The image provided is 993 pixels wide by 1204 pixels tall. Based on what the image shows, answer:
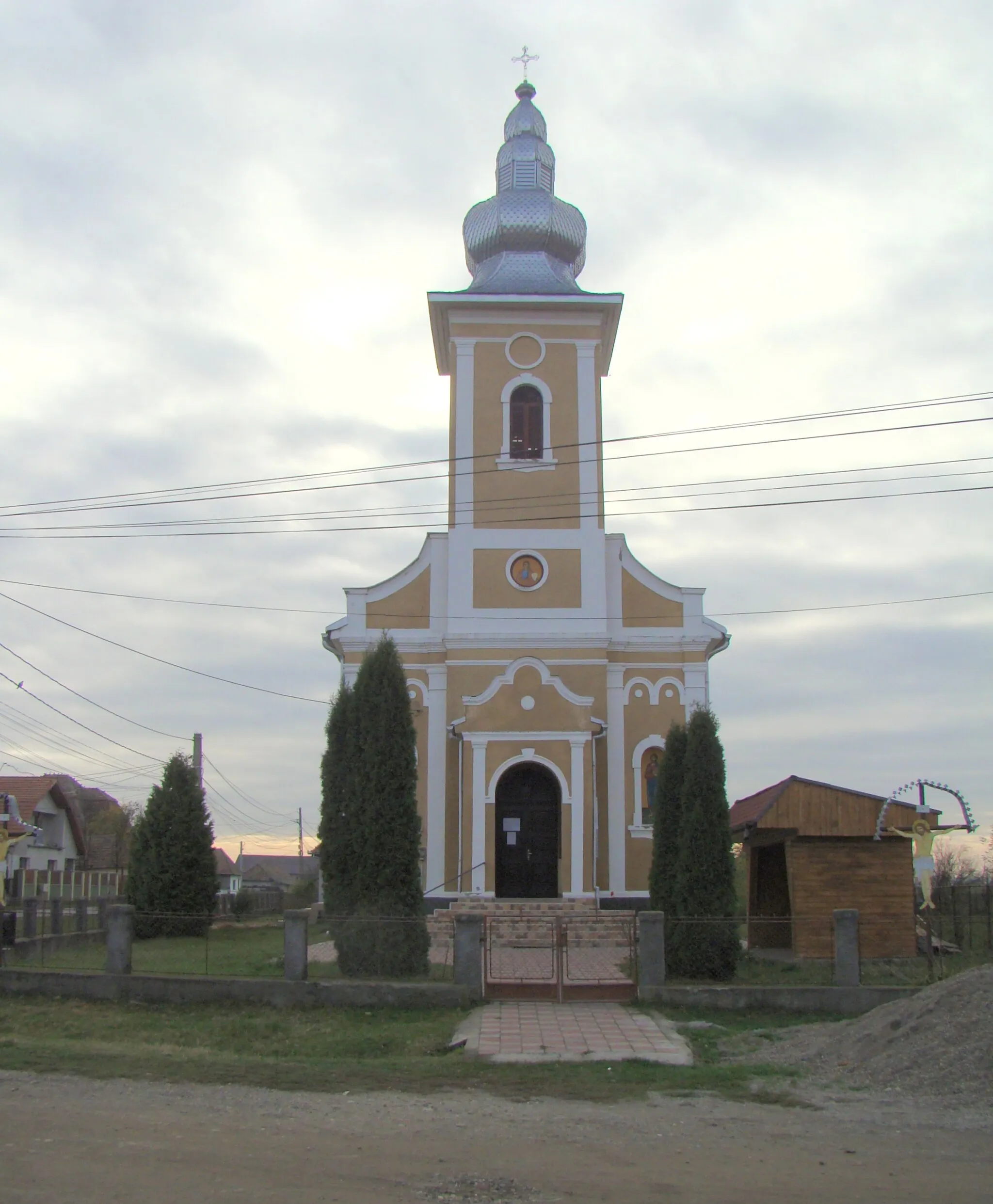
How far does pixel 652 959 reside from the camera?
1355 centimetres

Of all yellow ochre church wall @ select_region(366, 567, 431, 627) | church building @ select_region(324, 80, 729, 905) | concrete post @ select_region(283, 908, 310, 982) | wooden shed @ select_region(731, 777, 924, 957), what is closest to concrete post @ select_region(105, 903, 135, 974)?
concrete post @ select_region(283, 908, 310, 982)

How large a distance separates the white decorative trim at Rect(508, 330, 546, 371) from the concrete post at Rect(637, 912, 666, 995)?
1417 centimetres

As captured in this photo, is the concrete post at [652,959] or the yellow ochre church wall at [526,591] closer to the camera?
the concrete post at [652,959]

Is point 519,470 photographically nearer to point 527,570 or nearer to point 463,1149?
point 527,570

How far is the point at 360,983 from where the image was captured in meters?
13.6

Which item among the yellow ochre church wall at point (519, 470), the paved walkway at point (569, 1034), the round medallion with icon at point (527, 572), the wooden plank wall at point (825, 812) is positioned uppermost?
the yellow ochre church wall at point (519, 470)

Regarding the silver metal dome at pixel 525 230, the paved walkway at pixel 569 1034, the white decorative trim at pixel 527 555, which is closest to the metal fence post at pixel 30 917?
the paved walkway at pixel 569 1034

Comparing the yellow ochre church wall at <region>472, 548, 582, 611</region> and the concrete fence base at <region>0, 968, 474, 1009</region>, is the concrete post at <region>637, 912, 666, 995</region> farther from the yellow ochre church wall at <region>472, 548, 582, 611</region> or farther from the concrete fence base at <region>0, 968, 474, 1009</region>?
the yellow ochre church wall at <region>472, 548, 582, 611</region>

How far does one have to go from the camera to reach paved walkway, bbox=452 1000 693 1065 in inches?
421

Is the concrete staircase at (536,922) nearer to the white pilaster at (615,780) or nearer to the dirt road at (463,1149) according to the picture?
the white pilaster at (615,780)

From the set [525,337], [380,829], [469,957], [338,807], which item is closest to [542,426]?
[525,337]

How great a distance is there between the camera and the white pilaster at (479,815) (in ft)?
72.5

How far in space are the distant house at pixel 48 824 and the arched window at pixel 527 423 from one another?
26.3 metres

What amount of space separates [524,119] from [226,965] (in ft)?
65.9
